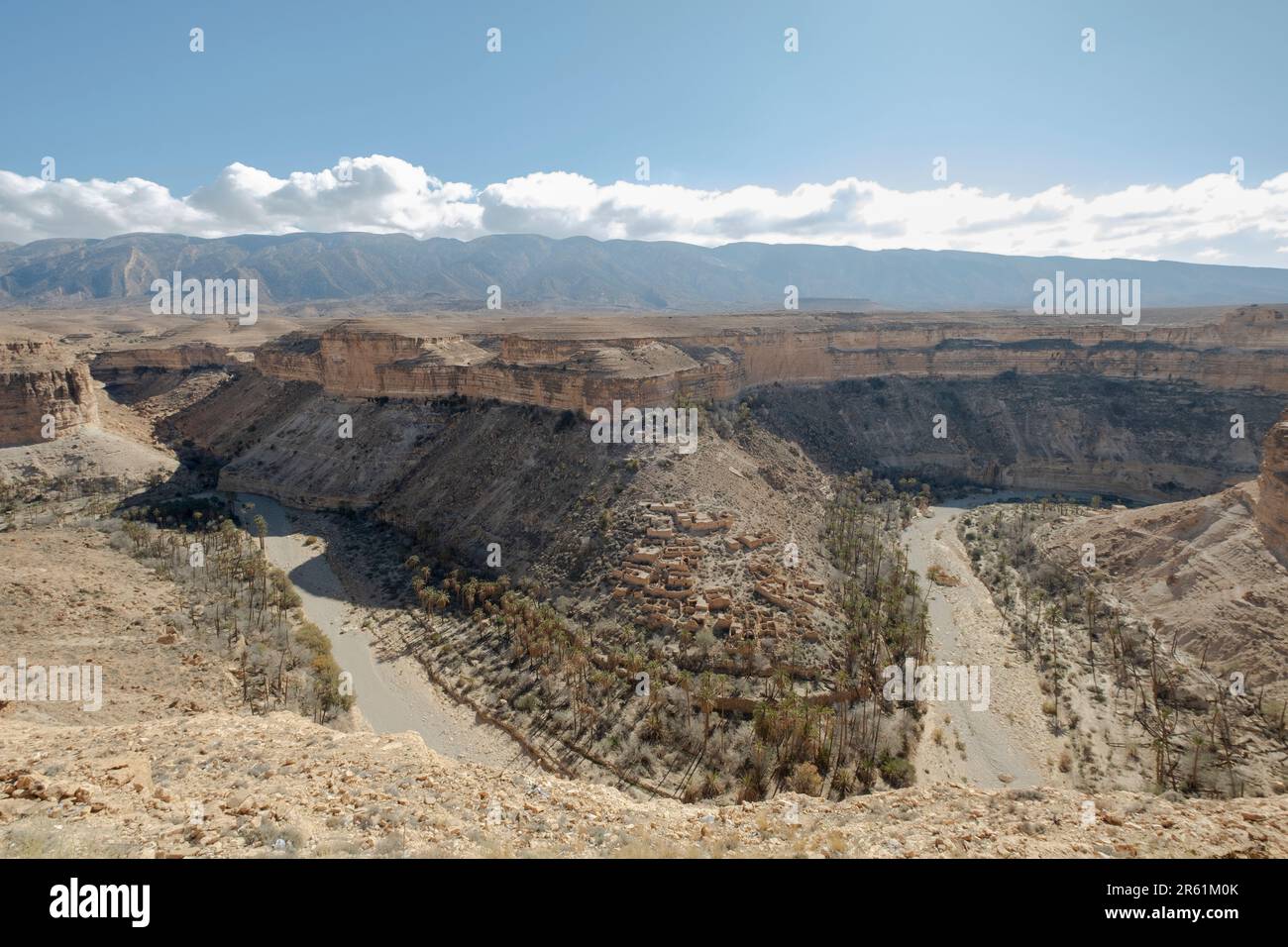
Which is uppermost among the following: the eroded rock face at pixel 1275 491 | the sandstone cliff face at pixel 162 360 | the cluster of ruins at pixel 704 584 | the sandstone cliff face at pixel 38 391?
the sandstone cliff face at pixel 162 360

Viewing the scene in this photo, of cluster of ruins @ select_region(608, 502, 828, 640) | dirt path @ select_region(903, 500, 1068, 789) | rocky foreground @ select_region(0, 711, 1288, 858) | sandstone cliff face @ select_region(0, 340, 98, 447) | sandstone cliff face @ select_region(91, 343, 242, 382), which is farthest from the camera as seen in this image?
sandstone cliff face @ select_region(91, 343, 242, 382)

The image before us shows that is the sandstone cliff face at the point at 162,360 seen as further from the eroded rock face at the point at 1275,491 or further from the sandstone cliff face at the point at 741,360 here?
the eroded rock face at the point at 1275,491

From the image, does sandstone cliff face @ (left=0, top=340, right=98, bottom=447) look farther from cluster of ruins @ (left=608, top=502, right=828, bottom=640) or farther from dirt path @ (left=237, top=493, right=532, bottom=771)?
cluster of ruins @ (left=608, top=502, right=828, bottom=640)

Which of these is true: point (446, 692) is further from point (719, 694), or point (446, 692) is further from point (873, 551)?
point (873, 551)

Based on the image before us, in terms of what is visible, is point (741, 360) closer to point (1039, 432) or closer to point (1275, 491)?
point (1039, 432)

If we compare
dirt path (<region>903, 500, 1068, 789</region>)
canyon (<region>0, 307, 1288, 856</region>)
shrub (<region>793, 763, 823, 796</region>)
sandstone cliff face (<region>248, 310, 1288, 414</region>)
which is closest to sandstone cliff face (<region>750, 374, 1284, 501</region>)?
canyon (<region>0, 307, 1288, 856</region>)

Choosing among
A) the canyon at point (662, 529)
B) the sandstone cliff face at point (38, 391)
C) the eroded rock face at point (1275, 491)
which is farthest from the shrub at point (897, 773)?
the sandstone cliff face at point (38, 391)
